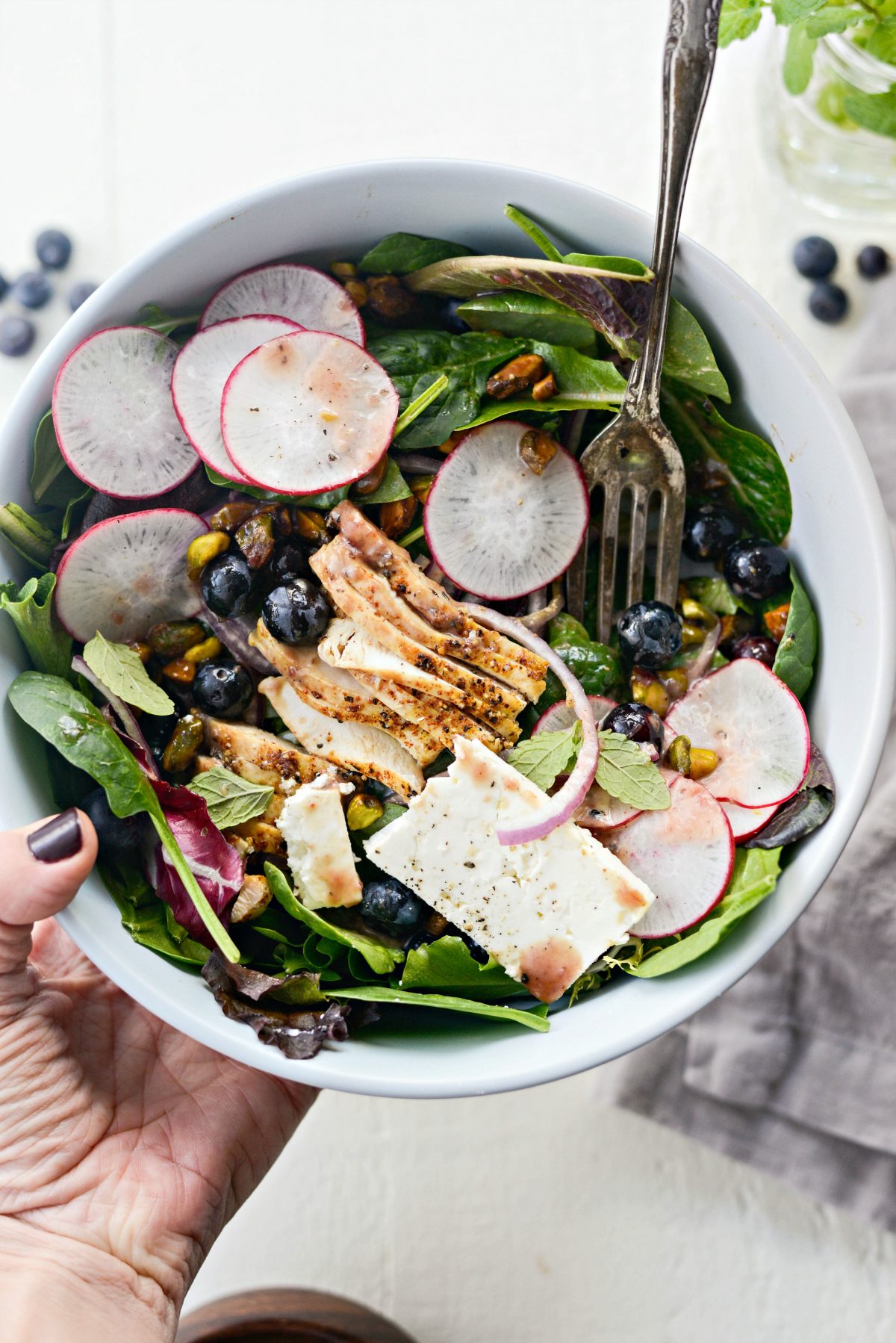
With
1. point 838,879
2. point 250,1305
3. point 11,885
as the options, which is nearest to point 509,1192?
point 250,1305

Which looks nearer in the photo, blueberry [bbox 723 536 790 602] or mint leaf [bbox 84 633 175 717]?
mint leaf [bbox 84 633 175 717]

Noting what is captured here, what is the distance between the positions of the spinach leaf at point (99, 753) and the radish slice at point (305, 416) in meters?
0.59

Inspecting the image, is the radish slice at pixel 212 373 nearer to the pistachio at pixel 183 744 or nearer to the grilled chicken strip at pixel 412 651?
the grilled chicken strip at pixel 412 651

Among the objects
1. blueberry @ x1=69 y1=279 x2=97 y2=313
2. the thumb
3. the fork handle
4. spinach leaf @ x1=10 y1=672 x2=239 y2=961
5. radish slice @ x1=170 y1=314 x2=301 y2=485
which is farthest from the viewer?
blueberry @ x1=69 y1=279 x2=97 y2=313

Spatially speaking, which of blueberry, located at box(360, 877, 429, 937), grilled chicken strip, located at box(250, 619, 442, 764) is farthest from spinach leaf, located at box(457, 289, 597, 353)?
blueberry, located at box(360, 877, 429, 937)

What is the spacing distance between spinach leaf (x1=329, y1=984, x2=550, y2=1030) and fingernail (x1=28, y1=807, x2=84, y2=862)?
571mm

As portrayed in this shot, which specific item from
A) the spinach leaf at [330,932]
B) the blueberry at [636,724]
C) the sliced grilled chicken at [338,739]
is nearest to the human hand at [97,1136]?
the spinach leaf at [330,932]

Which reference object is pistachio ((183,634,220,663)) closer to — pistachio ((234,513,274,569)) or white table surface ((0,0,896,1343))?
pistachio ((234,513,274,569))

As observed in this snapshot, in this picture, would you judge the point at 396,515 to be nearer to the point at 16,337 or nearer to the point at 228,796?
the point at 228,796

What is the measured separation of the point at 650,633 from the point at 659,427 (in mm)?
427

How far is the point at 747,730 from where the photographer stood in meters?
2.33

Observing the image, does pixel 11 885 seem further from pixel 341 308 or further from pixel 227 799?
pixel 341 308

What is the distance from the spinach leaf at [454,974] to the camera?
2227 mm

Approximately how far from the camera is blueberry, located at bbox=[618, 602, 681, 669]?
2346mm
